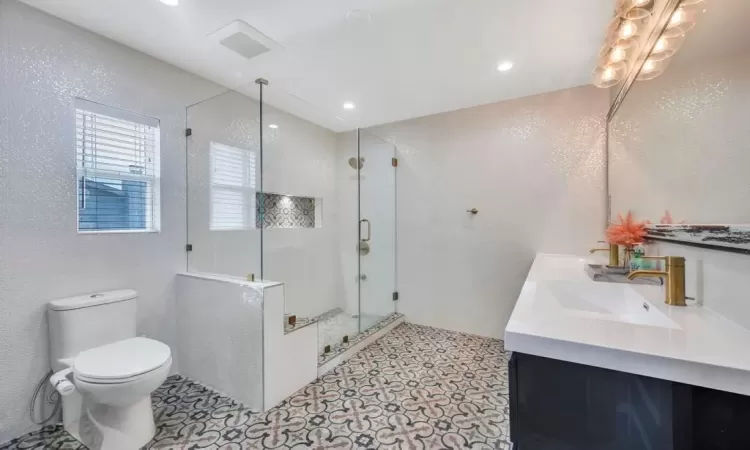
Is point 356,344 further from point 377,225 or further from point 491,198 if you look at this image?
point 491,198

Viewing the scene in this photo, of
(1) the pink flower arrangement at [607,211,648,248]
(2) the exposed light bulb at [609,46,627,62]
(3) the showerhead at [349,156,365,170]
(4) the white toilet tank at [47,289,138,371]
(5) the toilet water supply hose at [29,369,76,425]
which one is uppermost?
(2) the exposed light bulb at [609,46,627,62]

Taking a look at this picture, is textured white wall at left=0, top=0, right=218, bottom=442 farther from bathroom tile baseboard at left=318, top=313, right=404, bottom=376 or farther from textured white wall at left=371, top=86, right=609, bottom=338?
textured white wall at left=371, top=86, right=609, bottom=338

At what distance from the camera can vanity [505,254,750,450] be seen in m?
0.60

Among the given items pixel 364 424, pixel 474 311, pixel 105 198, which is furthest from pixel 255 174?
pixel 474 311

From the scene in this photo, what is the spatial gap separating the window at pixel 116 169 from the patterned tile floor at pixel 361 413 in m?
1.20

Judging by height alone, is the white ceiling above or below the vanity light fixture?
above

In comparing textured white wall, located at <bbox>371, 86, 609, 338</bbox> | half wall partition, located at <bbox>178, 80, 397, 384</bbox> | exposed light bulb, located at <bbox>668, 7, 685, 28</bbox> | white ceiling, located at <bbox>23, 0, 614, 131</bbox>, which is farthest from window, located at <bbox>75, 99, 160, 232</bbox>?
exposed light bulb, located at <bbox>668, 7, 685, 28</bbox>

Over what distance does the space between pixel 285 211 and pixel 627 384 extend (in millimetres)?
2897

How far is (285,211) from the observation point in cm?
312

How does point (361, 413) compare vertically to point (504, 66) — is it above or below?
below

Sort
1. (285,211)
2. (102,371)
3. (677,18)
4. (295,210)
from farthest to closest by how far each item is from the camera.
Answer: (295,210)
(285,211)
(102,371)
(677,18)

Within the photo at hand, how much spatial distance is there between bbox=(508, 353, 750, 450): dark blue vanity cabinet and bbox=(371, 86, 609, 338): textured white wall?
2242 millimetres

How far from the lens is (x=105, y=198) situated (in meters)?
1.98

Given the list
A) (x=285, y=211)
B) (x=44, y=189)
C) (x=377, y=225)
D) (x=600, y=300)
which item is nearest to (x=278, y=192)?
(x=285, y=211)
